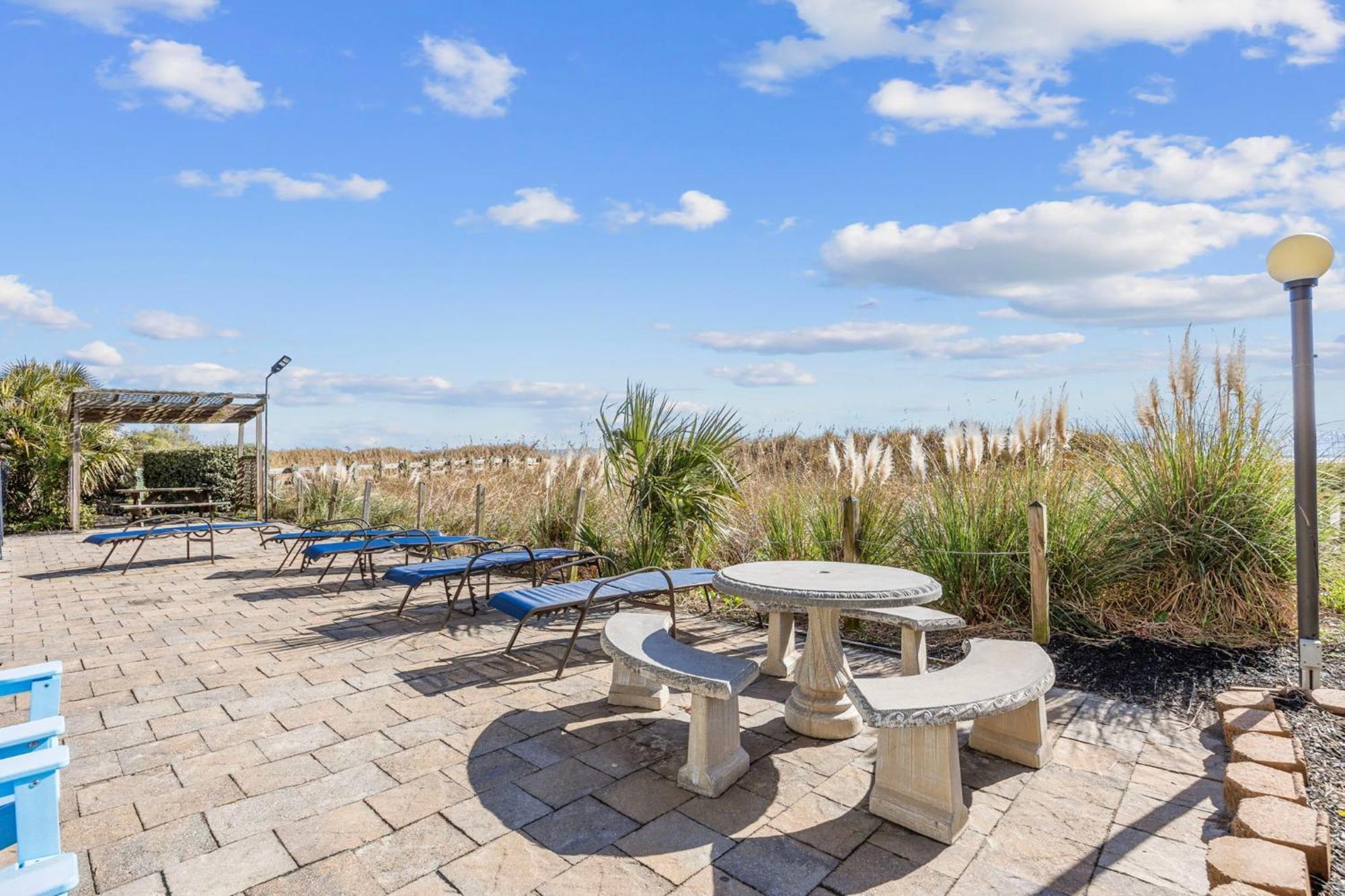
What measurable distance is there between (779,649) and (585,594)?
1.12 m

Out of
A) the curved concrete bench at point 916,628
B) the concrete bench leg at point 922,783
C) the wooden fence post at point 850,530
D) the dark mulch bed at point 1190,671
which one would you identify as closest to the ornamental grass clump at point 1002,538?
the dark mulch bed at point 1190,671

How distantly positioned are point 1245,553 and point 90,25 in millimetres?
8663

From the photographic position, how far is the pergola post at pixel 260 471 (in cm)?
1315

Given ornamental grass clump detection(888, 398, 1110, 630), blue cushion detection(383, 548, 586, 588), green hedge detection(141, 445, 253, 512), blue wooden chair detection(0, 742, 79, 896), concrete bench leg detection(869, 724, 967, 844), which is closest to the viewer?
blue wooden chair detection(0, 742, 79, 896)

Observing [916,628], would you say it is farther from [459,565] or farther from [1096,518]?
[459,565]

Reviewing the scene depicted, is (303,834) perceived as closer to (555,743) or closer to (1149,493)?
(555,743)

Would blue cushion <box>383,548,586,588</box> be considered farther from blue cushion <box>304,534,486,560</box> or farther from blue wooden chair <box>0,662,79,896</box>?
blue wooden chair <box>0,662,79,896</box>

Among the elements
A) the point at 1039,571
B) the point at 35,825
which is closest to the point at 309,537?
the point at 35,825

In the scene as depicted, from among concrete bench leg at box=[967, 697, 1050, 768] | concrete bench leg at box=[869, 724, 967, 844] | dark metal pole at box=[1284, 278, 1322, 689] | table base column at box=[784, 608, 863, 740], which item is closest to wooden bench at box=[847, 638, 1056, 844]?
concrete bench leg at box=[869, 724, 967, 844]

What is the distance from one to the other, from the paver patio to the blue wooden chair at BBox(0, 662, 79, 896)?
703 mm

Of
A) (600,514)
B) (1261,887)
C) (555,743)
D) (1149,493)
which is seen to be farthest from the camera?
(600,514)

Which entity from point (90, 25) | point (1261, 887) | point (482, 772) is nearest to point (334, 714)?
point (482, 772)

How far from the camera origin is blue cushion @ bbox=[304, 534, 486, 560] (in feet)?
20.2

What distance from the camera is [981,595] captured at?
4.73 metres
